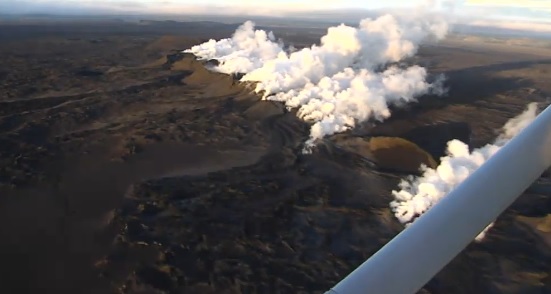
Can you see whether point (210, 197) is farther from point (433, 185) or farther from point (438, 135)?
point (438, 135)

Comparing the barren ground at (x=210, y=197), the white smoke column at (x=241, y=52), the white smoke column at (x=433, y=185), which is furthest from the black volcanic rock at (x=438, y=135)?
the white smoke column at (x=241, y=52)

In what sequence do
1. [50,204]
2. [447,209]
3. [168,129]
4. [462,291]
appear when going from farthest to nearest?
[168,129]
[50,204]
[462,291]
[447,209]

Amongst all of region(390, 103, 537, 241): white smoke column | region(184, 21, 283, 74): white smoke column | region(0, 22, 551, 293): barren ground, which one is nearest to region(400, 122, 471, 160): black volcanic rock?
region(0, 22, 551, 293): barren ground

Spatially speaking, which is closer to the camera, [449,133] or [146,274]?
[146,274]

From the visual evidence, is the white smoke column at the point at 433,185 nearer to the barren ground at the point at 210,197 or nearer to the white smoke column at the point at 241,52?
the barren ground at the point at 210,197

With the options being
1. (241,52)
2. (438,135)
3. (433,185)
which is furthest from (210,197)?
(241,52)

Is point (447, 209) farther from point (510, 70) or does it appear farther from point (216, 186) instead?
point (510, 70)

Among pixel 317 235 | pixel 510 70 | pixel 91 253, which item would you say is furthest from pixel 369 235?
pixel 510 70
